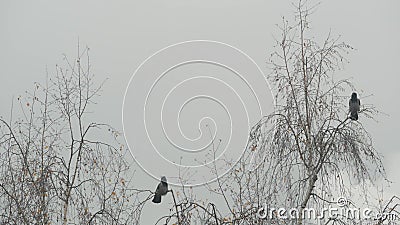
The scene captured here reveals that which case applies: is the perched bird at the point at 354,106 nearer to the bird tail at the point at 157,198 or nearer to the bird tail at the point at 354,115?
the bird tail at the point at 354,115

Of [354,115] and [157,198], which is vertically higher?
[354,115]

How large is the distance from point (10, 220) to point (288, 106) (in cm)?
295

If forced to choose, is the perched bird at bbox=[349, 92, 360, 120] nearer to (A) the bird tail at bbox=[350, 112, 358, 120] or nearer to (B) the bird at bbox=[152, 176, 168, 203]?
(A) the bird tail at bbox=[350, 112, 358, 120]

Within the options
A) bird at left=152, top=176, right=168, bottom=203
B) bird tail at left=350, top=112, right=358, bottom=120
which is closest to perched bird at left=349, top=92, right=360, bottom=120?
bird tail at left=350, top=112, right=358, bottom=120

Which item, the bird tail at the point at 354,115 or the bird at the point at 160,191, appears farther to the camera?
the bird tail at the point at 354,115

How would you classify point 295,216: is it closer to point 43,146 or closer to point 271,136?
point 271,136

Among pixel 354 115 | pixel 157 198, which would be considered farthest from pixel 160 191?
pixel 354 115

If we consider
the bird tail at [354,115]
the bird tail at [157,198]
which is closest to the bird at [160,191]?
the bird tail at [157,198]

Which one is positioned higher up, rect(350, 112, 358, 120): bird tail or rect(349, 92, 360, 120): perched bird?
rect(349, 92, 360, 120): perched bird

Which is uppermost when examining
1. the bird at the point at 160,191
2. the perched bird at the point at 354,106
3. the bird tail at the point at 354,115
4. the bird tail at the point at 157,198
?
the perched bird at the point at 354,106

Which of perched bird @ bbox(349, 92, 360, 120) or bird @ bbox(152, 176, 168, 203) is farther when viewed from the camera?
perched bird @ bbox(349, 92, 360, 120)

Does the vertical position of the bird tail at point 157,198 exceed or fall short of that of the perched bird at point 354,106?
it falls short

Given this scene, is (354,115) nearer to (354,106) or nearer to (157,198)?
(354,106)

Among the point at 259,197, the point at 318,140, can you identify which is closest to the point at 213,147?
the point at 259,197
